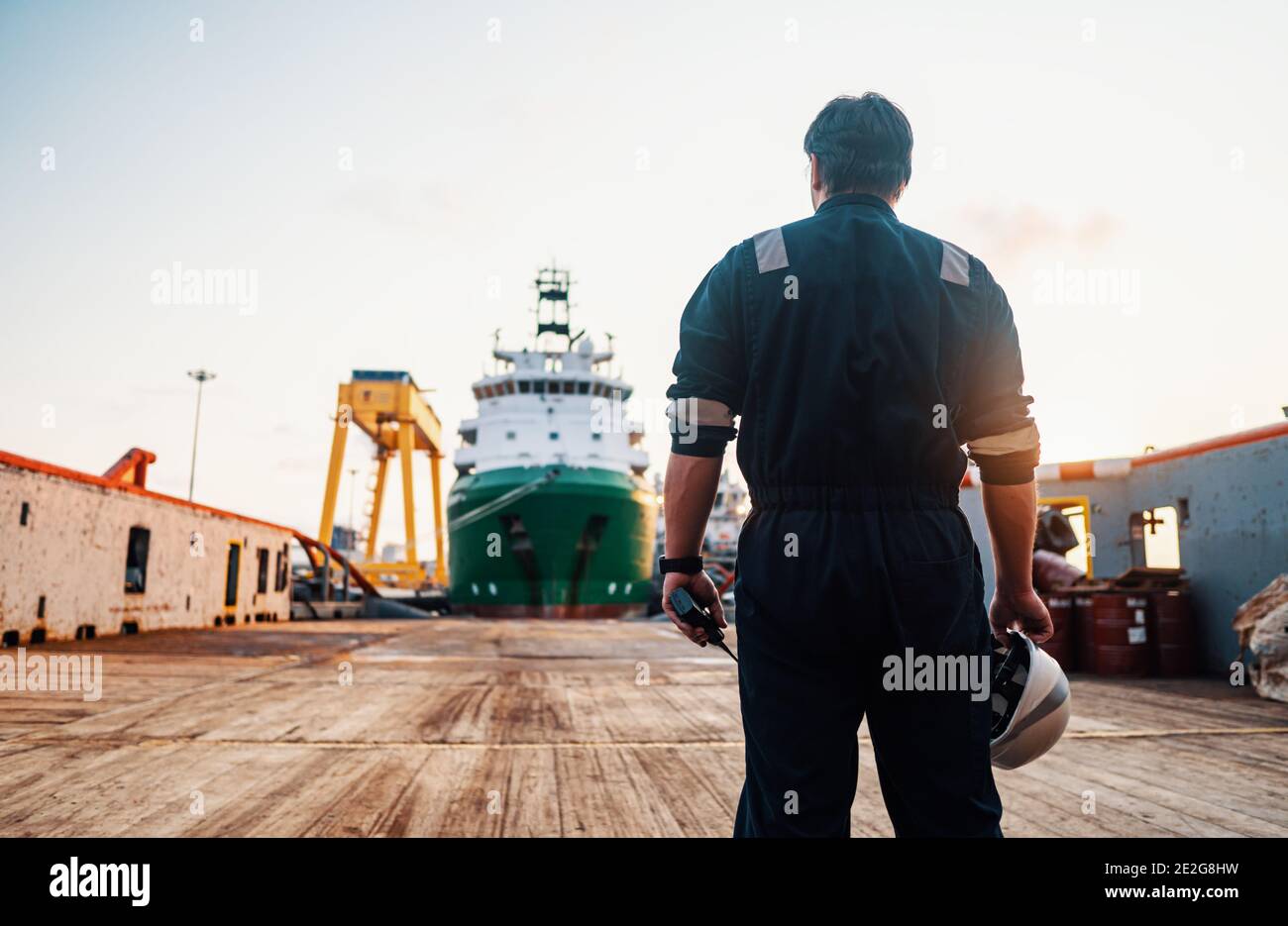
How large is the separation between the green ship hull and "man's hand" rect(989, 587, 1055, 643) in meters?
21.4

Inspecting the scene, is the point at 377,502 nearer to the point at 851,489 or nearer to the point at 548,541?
the point at 548,541

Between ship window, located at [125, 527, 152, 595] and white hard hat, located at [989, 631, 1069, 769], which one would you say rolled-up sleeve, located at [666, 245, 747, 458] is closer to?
white hard hat, located at [989, 631, 1069, 769]

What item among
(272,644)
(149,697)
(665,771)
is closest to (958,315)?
(665,771)

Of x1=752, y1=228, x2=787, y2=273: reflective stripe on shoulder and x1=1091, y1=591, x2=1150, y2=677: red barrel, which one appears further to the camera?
x1=1091, y1=591, x2=1150, y2=677: red barrel

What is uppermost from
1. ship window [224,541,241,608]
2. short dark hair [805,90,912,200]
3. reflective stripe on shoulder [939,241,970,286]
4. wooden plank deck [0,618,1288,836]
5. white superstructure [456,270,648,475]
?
white superstructure [456,270,648,475]

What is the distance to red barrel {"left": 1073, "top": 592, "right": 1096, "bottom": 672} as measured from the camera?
8047 millimetres

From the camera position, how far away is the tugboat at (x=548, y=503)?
23359 mm

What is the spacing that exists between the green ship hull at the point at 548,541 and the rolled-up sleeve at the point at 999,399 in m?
21.5

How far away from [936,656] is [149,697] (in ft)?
18.2

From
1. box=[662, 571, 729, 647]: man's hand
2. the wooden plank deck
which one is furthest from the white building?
box=[662, 571, 729, 647]: man's hand

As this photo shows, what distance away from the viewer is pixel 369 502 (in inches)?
1626

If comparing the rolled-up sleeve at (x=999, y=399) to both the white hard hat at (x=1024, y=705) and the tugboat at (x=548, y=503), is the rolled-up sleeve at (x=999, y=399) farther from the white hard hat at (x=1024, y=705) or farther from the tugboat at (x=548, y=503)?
the tugboat at (x=548, y=503)

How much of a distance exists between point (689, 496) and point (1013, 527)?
0.72 m
